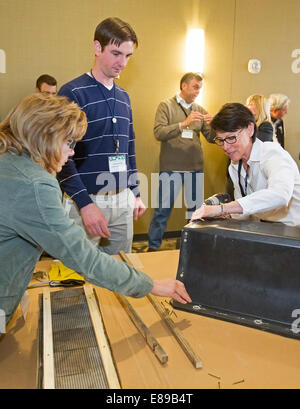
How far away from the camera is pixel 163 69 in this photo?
13.1 ft

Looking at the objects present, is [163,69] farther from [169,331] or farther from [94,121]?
[169,331]

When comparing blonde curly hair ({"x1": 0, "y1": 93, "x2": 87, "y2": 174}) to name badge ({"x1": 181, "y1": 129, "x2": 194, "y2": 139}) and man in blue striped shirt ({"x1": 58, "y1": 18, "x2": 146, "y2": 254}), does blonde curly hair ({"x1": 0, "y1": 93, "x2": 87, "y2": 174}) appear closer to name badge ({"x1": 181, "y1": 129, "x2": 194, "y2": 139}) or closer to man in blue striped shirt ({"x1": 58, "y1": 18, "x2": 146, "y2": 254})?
man in blue striped shirt ({"x1": 58, "y1": 18, "x2": 146, "y2": 254})

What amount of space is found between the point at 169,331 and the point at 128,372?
0.22m

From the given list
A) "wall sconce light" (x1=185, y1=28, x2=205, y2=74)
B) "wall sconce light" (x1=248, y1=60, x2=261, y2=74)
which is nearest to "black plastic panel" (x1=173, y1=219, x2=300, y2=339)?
"wall sconce light" (x1=185, y1=28, x2=205, y2=74)

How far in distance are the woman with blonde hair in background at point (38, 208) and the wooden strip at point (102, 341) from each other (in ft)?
0.50

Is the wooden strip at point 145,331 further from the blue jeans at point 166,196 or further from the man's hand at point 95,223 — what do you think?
the blue jeans at point 166,196

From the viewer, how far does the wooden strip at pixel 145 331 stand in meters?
0.99

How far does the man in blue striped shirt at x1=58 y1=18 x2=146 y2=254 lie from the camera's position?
1686mm

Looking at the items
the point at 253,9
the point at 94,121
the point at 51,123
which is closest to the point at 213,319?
the point at 51,123

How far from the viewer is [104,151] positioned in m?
1.83

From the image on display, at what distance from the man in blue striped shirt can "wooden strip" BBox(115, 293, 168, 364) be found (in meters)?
0.42

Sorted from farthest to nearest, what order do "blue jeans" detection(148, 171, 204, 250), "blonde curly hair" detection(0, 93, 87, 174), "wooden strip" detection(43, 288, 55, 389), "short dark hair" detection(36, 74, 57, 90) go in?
"blue jeans" detection(148, 171, 204, 250) < "short dark hair" detection(36, 74, 57, 90) < "blonde curly hair" detection(0, 93, 87, 174) < "wooden strip" detection(43, 288, 55, 389)
